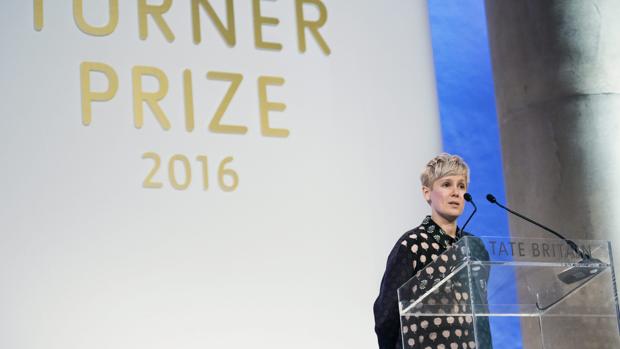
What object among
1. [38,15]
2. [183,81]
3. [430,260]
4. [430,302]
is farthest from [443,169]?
[38,15]

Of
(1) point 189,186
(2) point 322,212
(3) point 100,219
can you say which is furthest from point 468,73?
(3) point 100,219

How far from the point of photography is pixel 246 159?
17.7ft

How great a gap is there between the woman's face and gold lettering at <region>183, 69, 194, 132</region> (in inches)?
72.9

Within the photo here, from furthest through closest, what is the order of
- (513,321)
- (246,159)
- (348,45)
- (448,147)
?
1. (448,147)
2. (348,45)
3. (246,159)
4. (513,321)

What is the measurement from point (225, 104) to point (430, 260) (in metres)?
2.04

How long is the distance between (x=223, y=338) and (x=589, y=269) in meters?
2.35

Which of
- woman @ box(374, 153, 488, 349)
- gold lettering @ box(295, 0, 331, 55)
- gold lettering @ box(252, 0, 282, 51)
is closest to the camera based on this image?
woman @ box(374, 153, 488, 349)

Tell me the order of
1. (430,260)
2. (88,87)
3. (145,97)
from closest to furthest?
1. (430,260)
2. (88,87)
3. (145,97)

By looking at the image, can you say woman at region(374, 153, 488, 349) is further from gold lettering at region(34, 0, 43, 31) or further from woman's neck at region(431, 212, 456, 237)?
gold lettering at region(34, 0, 43, 31)

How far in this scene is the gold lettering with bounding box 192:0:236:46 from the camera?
5492 millimetres

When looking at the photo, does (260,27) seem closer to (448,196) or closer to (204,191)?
(204,191)

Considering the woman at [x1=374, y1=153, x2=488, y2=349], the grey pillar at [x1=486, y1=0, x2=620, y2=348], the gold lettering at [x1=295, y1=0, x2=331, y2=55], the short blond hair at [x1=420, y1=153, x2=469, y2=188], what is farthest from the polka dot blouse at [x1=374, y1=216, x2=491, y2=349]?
the gold lettering at [x1=295, y1=0, x2=331, y2=55]

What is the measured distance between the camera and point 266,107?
18.0 ft

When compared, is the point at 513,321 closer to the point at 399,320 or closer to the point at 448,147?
the point at 399,320
